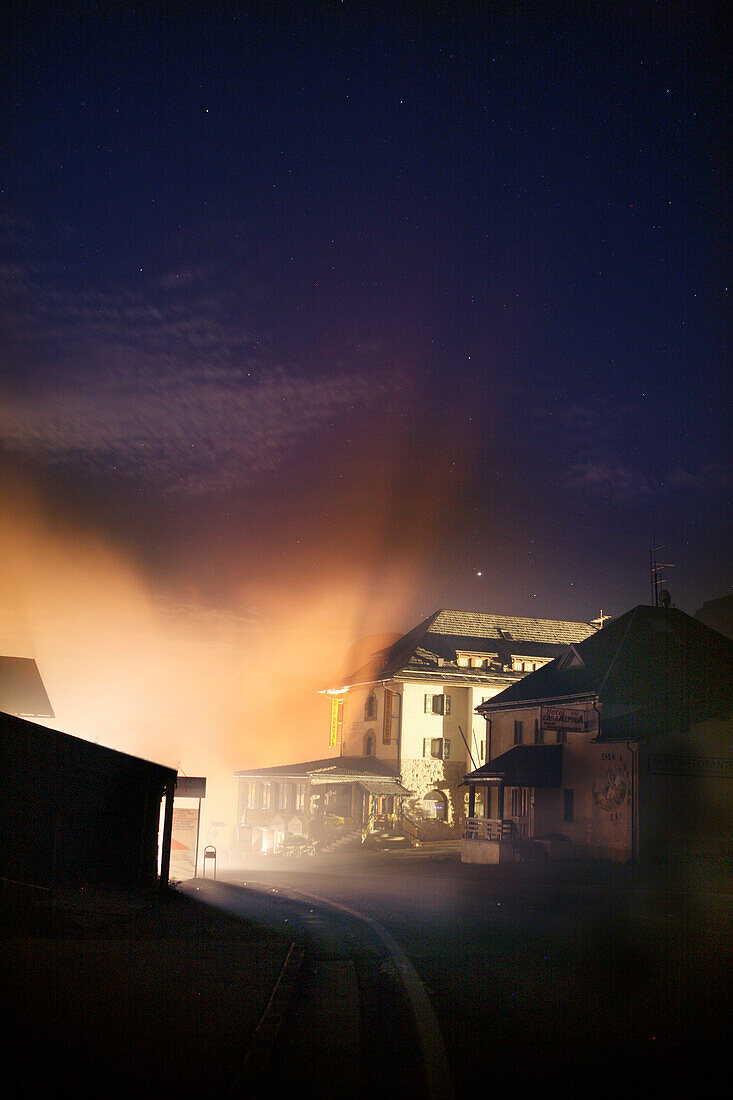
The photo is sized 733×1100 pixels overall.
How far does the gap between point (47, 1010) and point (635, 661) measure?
32031 millimetres

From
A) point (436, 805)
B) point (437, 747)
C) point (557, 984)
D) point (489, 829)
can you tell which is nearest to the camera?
point (557, 984)

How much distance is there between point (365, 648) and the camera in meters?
105

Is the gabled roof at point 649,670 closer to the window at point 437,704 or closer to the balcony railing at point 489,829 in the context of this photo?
the balcony railing at point 489,829

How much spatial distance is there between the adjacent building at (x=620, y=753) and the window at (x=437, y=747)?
8.48 metres

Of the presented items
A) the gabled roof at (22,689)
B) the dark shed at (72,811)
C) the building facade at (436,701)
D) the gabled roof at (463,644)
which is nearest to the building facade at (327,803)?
Result: the building facade at (436,701)

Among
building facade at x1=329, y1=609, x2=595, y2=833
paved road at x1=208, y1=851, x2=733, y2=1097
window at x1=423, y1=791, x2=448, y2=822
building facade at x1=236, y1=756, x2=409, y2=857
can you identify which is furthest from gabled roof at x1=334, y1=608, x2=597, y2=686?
paved road at x1=208, y1=851, x2=733, y2=1097

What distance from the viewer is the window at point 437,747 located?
2072 inches

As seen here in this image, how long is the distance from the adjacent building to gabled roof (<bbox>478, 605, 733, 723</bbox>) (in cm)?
6

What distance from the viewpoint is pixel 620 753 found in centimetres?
3378

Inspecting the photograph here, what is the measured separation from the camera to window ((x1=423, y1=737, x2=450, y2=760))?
173 ft

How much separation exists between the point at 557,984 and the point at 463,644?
44.8 metres

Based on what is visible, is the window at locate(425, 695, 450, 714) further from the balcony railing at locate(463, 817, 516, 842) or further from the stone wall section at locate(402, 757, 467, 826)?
the balcony railing at locate(463, 817, 516, 842)

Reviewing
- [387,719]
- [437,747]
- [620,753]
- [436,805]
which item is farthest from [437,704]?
[620,753]

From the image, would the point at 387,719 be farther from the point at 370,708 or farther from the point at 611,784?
the point at 611,784
